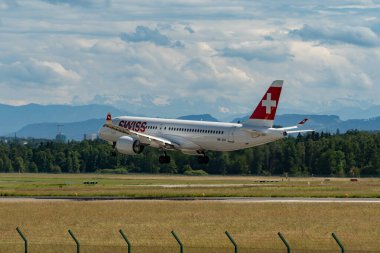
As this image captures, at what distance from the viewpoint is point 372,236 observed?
5384 centimetres

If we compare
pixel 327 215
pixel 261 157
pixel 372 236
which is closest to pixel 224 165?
pixel 261 157

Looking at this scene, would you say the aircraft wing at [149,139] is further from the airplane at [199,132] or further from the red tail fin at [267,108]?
the red tail fin at [267,108]

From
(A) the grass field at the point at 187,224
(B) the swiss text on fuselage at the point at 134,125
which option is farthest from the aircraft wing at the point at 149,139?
(A) the grass field at the point at 187,224

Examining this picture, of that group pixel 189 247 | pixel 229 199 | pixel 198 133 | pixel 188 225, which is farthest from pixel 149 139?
pixel 189 247

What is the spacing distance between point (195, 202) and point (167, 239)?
24.3 m

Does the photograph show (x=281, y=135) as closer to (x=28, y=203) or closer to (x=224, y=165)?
(x=28, y=203)

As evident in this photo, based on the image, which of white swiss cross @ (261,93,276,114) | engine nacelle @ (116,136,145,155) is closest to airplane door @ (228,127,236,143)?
white swiss cross @ (261,93,276,114)

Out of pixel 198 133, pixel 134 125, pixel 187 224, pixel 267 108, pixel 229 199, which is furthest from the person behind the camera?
pixel 134 125

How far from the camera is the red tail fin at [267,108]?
359 ft

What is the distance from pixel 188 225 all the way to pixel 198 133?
52.1 m

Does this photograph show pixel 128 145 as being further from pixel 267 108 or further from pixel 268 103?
pixel 268 103

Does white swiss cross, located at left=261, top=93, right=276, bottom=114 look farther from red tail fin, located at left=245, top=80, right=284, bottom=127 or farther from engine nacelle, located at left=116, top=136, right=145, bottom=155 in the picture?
engine nacelle, located at left=116, top=136, right=145, bottom=155

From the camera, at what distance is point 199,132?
4402 inches

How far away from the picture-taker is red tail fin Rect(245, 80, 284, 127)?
109 m
